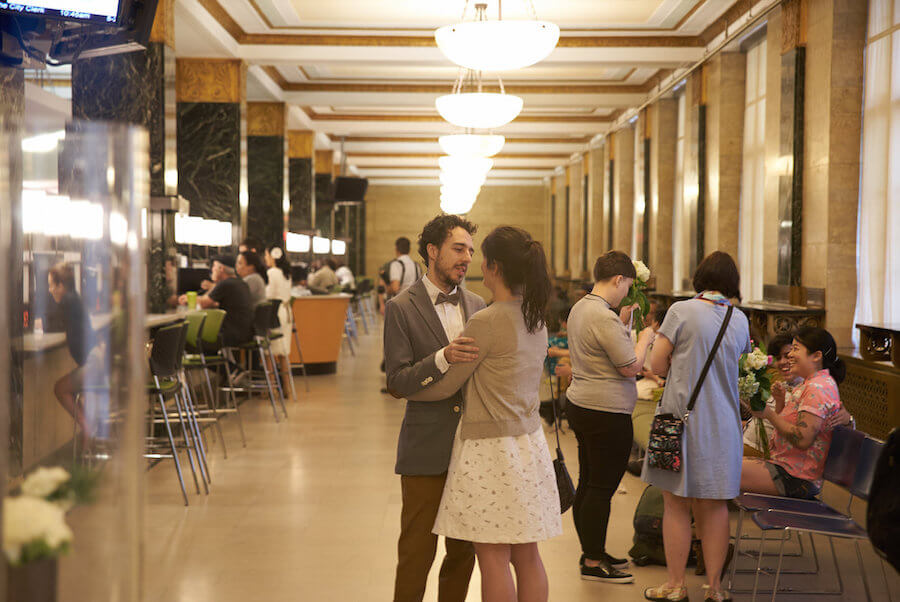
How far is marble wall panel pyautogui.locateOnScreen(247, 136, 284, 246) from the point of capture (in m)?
13.7

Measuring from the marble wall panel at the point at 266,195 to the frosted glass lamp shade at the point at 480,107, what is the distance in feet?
18.7

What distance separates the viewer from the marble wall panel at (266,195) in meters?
13.7

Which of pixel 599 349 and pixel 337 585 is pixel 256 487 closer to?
pixel 337 585

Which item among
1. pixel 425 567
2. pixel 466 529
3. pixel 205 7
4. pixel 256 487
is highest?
pixel 205 7

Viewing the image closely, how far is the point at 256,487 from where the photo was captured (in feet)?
19.5

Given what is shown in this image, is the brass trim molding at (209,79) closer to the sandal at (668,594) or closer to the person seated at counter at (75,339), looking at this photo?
the sandal at (668,594)

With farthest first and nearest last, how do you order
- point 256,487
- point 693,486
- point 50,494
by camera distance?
point 256,487
point 693,486
point 50,494

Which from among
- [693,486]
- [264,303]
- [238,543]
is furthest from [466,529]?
Answer: [264,303]

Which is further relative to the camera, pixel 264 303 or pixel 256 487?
pixel 264 303

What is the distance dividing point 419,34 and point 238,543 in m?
8.01

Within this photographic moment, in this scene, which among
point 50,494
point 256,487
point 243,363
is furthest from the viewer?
point 243,363

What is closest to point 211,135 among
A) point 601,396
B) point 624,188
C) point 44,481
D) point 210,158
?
point 210,158

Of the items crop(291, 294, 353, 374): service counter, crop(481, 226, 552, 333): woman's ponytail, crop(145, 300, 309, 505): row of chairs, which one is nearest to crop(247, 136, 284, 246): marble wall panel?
crop(291, 294, 353, 374): service counter

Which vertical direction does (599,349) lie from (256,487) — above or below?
above
